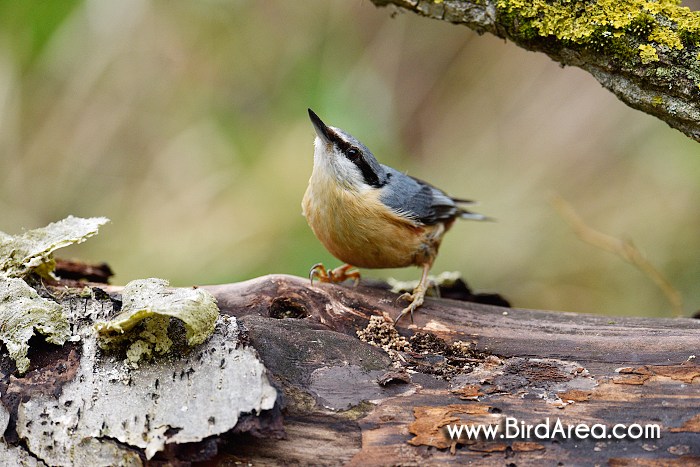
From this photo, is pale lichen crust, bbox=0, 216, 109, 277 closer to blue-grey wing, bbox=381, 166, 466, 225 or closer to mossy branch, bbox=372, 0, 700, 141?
blue-grey wing, bbox=381, 166, 466, 225

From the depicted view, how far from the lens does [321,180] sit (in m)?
3.55

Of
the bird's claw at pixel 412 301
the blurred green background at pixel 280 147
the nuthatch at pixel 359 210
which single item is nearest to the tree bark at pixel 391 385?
the bird's claw at pixel 412 301

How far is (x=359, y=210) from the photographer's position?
3494 millimetres

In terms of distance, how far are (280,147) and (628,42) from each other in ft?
9.95

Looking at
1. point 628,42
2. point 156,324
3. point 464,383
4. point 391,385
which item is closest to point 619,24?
point 628,42

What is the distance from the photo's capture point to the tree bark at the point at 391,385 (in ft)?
6.86

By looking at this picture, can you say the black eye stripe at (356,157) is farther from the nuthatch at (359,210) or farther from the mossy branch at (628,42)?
the mossy branch at (628,42)

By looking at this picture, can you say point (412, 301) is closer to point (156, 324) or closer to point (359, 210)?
point (359, 210)

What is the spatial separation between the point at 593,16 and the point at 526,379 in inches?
60.3

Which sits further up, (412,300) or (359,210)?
(359,210)

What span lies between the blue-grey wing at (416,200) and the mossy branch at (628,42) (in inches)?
44.1

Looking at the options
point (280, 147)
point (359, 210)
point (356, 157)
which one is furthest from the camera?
point (280, 147)

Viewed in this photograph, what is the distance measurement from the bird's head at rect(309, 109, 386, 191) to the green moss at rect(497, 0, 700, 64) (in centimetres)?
114

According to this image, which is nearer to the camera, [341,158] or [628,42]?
[628,42]
